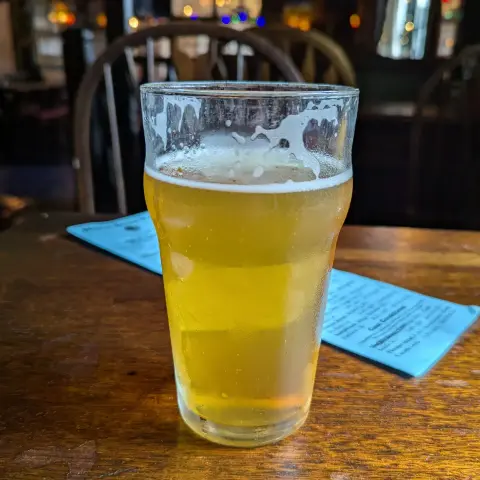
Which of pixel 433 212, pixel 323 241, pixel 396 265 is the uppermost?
pixel 323 241

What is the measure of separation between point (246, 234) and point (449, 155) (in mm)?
2321

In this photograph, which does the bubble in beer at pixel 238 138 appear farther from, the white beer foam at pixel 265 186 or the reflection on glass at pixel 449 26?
the reflection on glass at pixel 449 26

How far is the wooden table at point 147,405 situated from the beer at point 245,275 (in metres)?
0.03

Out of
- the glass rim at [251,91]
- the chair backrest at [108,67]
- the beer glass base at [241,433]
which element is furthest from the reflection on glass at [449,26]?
the beer glass base at [241,433]

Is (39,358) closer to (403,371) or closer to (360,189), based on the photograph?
(403,371)

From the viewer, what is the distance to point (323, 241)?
0.40m

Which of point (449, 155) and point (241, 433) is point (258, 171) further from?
point (449, 155)

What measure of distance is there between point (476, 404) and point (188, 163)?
282 mm

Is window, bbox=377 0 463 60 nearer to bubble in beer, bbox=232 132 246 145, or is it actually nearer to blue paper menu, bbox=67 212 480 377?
blue paper menu, bbox=67 212 480 377

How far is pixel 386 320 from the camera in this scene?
589 mm

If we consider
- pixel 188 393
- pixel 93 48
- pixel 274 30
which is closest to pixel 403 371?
pixel 188 393

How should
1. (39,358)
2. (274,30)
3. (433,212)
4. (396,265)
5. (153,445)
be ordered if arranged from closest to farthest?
1. (153,445)
2. (39,358)
3. (396,265)
4. (274,30)
5. (433,212)

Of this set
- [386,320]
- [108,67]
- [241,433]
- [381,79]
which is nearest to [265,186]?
[241,433]

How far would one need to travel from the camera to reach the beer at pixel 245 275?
1.20 ft
